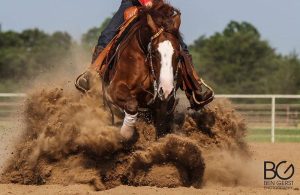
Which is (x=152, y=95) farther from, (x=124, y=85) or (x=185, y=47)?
(x=185, y=47)

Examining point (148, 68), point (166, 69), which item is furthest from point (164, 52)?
point (148, 68)

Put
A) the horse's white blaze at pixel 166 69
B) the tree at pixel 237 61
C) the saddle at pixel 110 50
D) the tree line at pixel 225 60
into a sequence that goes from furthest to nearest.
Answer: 1. the tree at pixel 237 61
2. the tree line at pixel 225 60
3. the saddle at pixel 110 50
4. the horse's white blaze at pixel 166 69

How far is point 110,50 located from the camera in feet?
23.9

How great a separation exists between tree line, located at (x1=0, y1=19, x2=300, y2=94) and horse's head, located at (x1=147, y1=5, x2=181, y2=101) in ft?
88.1

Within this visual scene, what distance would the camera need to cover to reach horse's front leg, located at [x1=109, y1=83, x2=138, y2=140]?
661 cm

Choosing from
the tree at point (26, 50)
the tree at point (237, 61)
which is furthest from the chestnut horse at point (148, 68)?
the tree at point (237, 61)

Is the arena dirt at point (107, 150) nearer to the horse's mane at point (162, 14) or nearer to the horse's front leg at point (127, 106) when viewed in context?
the horse's front leg at point (127, 106)

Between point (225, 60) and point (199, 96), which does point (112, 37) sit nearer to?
point (199, 96)

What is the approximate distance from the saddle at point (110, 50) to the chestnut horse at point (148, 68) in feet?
0.69

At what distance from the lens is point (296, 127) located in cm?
1778

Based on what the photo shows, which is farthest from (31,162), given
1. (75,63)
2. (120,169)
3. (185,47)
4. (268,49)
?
(268,49)

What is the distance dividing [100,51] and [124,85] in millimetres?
897

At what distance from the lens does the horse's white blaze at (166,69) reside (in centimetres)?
621

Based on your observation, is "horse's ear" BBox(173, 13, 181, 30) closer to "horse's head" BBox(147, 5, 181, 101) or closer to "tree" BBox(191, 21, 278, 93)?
"horse's head" BBox(147, 5, 181, 101)
